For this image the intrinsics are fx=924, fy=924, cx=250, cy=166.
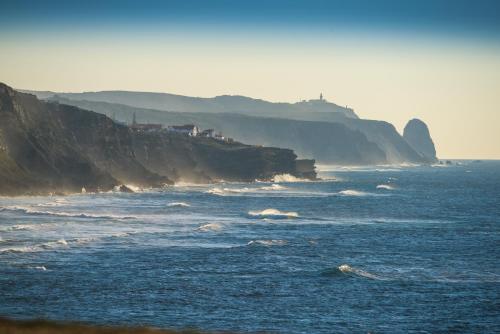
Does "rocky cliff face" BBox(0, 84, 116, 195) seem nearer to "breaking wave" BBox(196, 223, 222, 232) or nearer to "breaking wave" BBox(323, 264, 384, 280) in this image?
"breaking wave" BBox(196, 223, 222, 232)

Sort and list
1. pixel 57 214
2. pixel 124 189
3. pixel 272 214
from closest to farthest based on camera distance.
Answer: pixel 57 214 → pixel 272 214 → pixel 124 189

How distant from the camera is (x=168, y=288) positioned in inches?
2213

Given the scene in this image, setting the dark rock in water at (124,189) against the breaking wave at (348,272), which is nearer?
the breaking wave at (348,272)

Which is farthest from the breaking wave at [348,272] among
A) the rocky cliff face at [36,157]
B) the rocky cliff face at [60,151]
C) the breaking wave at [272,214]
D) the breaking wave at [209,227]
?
the rocky cliff face at [36,157]

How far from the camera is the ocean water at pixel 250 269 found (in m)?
48.7

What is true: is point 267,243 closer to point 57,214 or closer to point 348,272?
point 348,272

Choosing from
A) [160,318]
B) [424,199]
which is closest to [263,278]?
[160,318]

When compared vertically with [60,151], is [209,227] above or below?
below

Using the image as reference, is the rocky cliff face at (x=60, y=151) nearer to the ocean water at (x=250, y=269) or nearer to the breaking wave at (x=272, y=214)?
the ocean water at (x=250, y=269)

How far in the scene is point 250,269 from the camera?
64.6 metres

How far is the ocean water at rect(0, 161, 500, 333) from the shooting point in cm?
4866

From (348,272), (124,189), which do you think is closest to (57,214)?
(348,272)

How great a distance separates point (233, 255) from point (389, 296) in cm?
1954

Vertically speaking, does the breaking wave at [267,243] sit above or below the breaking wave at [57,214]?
above
